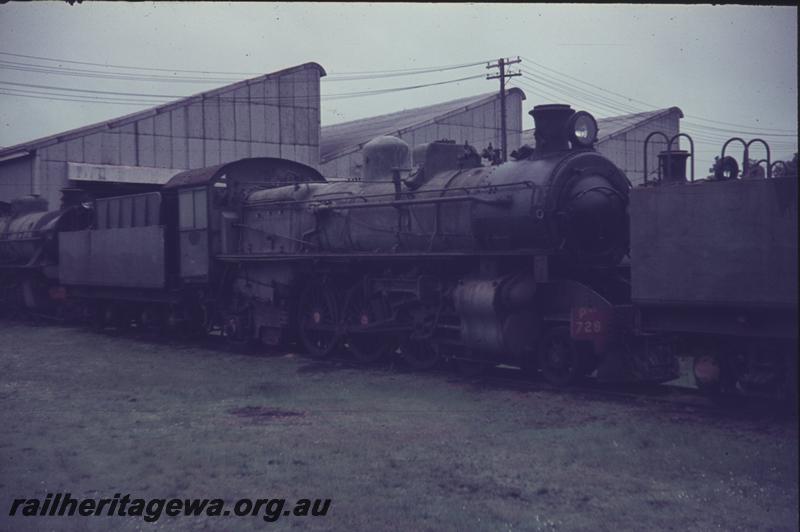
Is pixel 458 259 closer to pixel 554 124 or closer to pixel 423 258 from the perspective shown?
pixel 423 258

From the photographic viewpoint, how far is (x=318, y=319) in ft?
51.7

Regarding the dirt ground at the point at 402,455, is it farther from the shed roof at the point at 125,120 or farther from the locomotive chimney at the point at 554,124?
the shed roof at the point at 125,120

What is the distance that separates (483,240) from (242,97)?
21.9 meters

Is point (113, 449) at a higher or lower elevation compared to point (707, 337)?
lower

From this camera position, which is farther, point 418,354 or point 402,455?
point 418,354

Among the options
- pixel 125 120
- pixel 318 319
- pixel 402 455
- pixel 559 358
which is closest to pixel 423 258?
pixel 559 358

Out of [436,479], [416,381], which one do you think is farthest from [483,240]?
[436,479]

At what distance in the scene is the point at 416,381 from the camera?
487 inches

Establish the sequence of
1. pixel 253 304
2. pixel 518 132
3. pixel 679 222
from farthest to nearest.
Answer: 1. pixel 518 132
2. pixel 253 304
3. pixel 679 222

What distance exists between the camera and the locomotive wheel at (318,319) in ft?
50.7

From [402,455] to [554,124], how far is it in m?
6.31

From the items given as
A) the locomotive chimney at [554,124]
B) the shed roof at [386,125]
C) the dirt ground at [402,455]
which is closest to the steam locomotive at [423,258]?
the locomotive chimney at [554,124]

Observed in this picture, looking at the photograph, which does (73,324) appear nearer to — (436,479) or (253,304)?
(253,304)

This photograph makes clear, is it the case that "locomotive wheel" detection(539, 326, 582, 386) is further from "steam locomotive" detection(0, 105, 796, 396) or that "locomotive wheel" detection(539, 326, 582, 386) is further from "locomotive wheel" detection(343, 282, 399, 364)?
"locomotive wheel" detection(343, 282, 399, 364)
